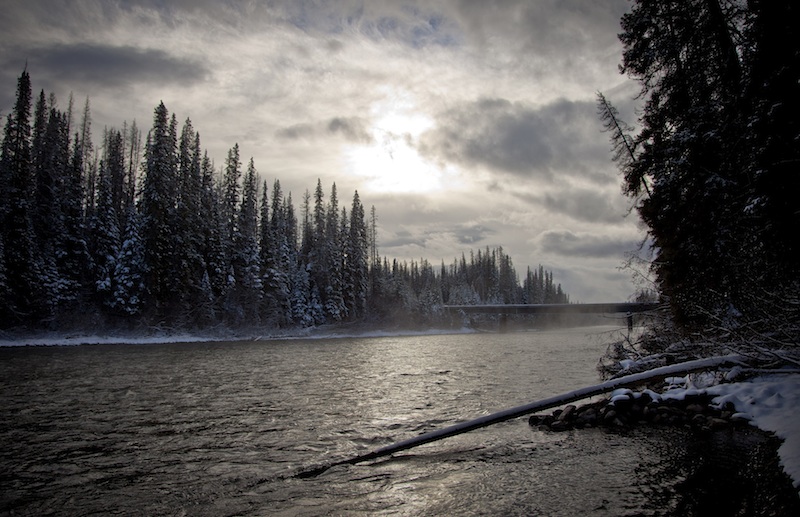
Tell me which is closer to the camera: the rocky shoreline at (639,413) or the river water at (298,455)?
the river water at (298,455)

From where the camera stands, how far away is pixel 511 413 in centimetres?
848

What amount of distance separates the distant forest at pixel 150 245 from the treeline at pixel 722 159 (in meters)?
47.3

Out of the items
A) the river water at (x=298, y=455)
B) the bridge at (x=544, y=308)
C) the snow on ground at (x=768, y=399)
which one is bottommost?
the river water at (x=298, y=455)

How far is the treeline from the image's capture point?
7223mm

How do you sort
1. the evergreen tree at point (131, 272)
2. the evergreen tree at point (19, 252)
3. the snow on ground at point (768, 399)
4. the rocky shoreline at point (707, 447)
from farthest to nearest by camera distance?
the evergreen tree at point (131, 272) < the evergreen tree at point (19, 252) < the snow on ground at point (768, 399) < the rocky shoreline at point (707, 447)

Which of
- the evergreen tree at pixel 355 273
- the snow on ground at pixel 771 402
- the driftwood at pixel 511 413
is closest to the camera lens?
the snow on ground at pixel 771 402

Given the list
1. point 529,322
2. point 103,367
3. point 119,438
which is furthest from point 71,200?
point 529,322

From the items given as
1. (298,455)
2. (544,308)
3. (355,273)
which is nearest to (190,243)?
(355,273)

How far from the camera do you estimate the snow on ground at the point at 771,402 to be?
7.77 meters

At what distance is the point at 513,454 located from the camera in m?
9.47

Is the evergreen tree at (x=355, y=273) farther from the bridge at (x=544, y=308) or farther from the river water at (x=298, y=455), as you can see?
the river water at (x=298, y=455)

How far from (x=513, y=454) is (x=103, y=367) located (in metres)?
24.7

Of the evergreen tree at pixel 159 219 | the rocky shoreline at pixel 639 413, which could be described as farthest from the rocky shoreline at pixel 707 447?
the evergreen tree at pixel 159 219

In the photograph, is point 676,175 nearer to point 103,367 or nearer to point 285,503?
point 285,503
